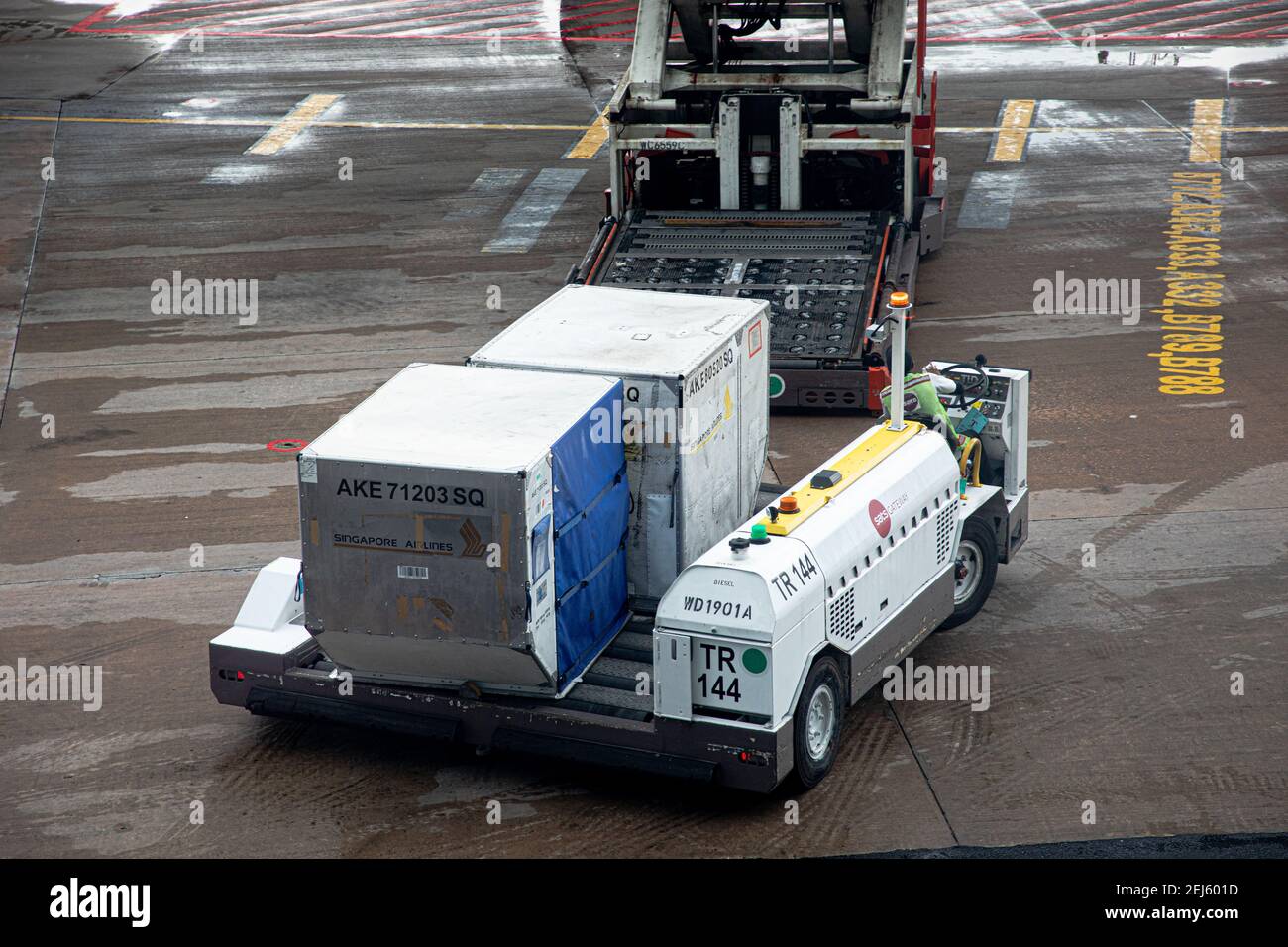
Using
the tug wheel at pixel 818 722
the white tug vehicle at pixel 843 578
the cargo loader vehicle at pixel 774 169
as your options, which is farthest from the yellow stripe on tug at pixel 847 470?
the cargo loader vehicle at pixel 774 169

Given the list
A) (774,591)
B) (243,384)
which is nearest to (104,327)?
(243,384)

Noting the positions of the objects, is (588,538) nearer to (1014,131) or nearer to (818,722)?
(818,722)

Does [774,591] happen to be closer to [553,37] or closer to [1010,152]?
[1010,152]

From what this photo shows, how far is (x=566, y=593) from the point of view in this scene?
9.96 m

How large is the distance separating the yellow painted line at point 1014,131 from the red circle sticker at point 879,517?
17.1 m

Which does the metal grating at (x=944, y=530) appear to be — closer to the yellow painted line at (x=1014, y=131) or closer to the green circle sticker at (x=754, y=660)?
the green circle sticker at (x=754, y=660)

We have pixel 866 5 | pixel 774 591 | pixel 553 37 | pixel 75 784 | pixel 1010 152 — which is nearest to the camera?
pixel 774 591

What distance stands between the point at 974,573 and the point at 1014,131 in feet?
56.6

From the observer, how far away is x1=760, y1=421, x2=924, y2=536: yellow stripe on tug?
10.0 m

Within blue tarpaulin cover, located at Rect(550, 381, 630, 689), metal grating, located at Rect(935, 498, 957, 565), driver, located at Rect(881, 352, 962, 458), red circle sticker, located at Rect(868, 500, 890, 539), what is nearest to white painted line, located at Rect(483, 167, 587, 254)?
driver, located at Rect(881, 352, 962, 458)

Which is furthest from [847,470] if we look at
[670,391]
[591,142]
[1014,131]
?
[1014,131]

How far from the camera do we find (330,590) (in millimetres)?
9703

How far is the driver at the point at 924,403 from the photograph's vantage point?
11.8 m

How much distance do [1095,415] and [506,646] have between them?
877 centimetres
